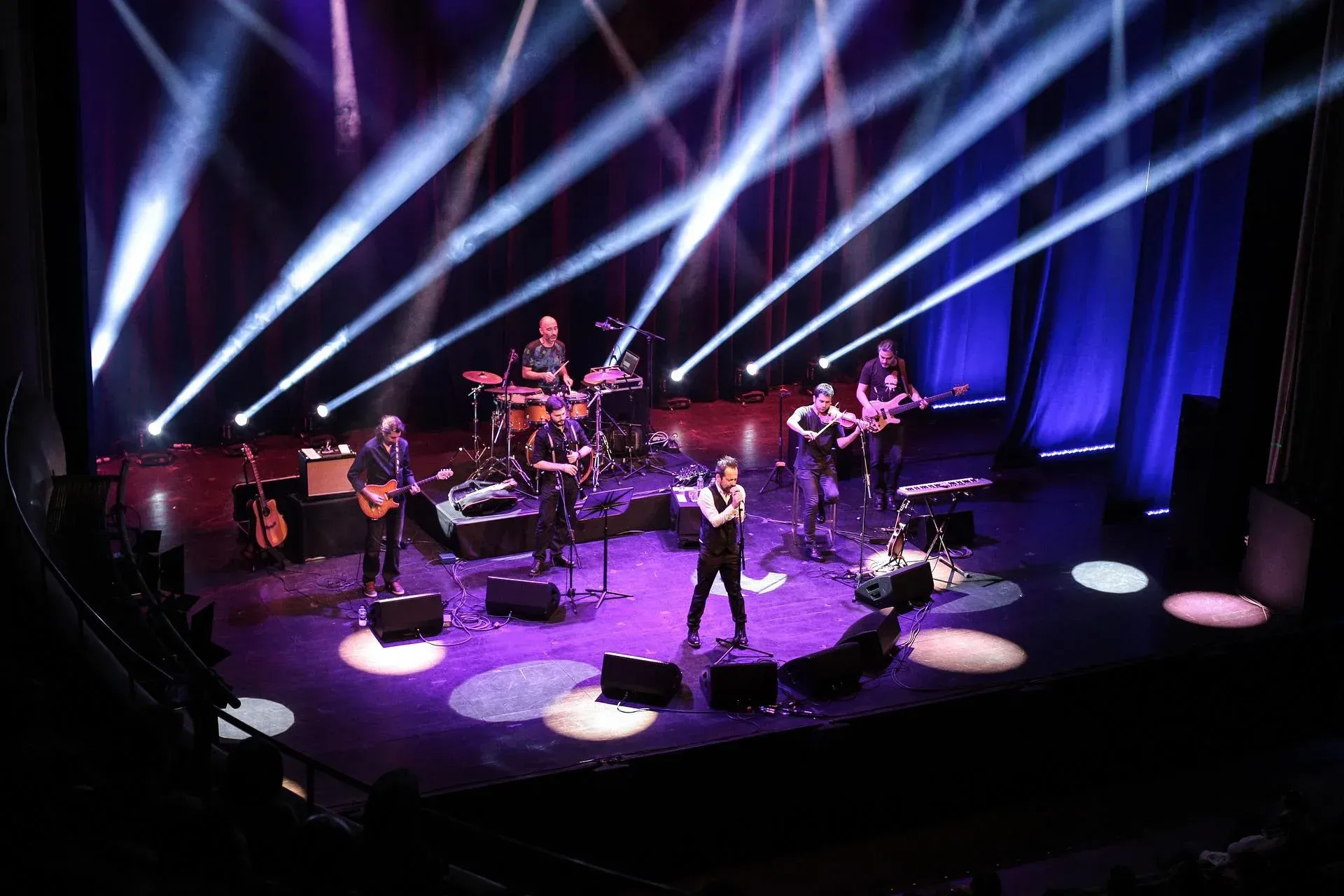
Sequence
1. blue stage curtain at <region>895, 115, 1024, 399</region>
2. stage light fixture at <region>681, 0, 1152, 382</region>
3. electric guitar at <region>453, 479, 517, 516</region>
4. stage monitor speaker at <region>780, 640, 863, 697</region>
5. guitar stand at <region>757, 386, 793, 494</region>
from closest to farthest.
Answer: stage monitor speaker at <region>780, 640, 863, 697</region>
electric guitar at <region>453, 479, 517, 516</region>
guitar stand at <region>757, 386, 793, 494</region>
stage light fixture at <region>681, 0, 1152, 382</region>
blue stage curtain at <region>895, 115, 1024, 399</region>

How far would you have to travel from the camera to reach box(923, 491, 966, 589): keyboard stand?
10500 millimetres

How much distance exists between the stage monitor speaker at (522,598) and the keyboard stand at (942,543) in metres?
3.34

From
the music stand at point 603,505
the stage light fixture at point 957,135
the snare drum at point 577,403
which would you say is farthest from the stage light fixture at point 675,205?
the music stand at point 603,505

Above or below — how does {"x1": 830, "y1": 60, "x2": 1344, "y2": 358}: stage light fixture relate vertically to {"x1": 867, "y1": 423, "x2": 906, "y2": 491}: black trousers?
above

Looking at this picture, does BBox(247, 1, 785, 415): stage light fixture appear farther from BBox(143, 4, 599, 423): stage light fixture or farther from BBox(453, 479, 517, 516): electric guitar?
BBox(453, 479, 517, 516): electric guitar

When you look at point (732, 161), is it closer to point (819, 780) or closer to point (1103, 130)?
point (1103, 130)

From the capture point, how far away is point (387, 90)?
13336mm

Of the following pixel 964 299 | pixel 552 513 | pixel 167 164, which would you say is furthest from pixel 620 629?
pixel 964 299

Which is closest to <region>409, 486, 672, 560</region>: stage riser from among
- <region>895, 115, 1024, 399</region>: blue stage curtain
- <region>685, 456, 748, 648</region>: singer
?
<region>685, 456, 748, 648</region>: singer

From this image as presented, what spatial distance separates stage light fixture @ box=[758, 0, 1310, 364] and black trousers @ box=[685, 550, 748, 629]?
6.34 m

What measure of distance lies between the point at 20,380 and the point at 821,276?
11.7 meters

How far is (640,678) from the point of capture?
8.12 metres

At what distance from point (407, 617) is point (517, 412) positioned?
3202 mm

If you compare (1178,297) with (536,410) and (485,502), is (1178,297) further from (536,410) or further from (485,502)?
(485,502)
